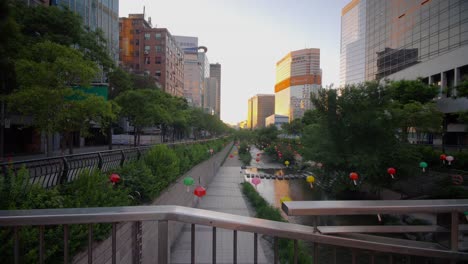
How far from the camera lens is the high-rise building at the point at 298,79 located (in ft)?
447

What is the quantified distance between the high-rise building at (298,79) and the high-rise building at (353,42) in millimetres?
50513

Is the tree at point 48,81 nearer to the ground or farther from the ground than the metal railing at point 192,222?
farther from the ground

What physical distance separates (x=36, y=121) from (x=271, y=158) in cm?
3536

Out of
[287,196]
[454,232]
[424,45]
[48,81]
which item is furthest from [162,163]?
[424,45]

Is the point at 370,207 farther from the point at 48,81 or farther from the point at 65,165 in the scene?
the point at 48,81

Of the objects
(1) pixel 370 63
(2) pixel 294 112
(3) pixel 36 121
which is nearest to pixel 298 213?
(3) pixel 36 121

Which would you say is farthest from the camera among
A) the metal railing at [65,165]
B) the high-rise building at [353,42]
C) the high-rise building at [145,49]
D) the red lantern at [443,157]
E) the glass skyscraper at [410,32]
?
the high-rise building at [353,42]

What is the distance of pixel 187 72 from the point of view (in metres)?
106

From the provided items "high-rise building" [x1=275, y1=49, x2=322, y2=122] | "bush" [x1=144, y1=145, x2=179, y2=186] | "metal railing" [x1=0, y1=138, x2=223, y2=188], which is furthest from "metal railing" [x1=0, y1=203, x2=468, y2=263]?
"high-rise building" [x1=275, y1=49, x2=322, y2=122]

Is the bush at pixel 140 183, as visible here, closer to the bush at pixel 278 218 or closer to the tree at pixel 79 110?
the bush at pixel 278 218

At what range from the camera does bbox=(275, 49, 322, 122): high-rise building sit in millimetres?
136250

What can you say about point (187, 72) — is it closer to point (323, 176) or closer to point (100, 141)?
point (100, 141)

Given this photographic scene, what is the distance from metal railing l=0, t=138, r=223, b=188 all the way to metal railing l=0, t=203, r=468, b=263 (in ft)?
11.4

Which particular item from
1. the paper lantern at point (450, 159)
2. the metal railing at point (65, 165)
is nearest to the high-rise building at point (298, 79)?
the paper lantern at point (450, 159)
